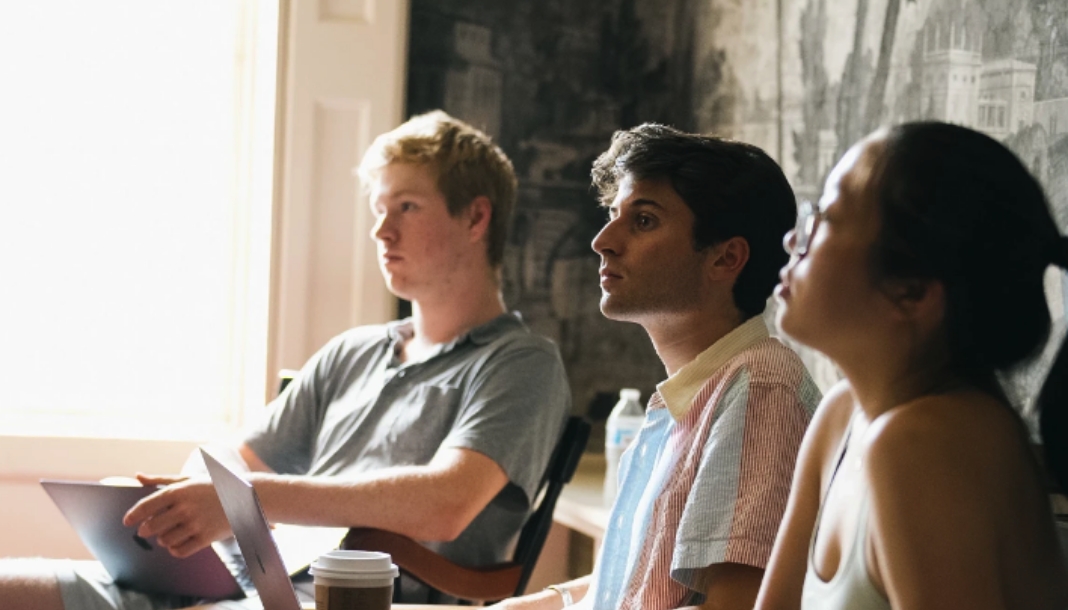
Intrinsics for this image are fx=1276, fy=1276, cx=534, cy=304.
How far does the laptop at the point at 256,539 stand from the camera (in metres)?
1.43

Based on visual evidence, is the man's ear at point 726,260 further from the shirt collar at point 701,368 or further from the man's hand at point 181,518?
the man's hand at point 181,518

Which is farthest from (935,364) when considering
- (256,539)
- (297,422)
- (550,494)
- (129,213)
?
(129,213)

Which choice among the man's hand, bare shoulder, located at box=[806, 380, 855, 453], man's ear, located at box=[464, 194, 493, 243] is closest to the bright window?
man's ear, located at box=[464, 194, 493, 243]

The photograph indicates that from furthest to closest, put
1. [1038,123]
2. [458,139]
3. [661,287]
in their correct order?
1. [458,139]
2. [1038,123]
3. [661,287]

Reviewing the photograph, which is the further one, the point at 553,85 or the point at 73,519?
the point at 553,85

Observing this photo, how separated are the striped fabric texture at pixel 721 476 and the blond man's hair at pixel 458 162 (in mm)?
1118

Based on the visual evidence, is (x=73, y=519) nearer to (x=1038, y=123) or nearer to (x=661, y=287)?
(x=661, y=287)

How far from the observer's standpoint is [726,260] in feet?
5.29

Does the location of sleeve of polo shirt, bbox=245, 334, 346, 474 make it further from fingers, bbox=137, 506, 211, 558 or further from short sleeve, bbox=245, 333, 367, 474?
fingers, bbox=137, 506, 211, 558

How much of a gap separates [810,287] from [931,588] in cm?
28

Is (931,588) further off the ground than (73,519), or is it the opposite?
(931,588)

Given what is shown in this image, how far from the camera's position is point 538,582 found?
11.5ft

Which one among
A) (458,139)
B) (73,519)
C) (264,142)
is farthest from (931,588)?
(264,142)

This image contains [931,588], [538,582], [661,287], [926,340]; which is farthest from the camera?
[538,582]
